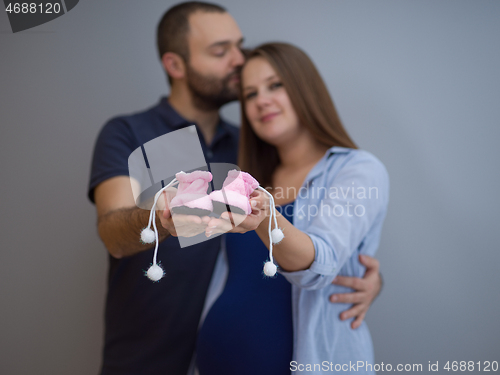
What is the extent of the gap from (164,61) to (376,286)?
3.88 ft

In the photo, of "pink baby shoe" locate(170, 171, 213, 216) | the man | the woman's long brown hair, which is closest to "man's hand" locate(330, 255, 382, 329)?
the man

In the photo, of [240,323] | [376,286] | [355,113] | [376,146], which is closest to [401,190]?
[376,146]

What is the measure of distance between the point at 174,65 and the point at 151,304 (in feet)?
3.10

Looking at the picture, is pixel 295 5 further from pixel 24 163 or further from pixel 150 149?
pixel 24 163

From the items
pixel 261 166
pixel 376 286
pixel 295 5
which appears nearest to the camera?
pixel 376 286

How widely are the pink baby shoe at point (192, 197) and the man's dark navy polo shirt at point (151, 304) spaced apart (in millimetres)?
580

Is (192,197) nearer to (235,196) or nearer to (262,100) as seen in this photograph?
(235,196)

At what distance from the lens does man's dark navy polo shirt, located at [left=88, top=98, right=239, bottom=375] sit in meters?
1.11

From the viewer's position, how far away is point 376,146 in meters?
1.51

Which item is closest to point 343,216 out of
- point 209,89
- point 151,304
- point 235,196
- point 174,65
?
point 235,196

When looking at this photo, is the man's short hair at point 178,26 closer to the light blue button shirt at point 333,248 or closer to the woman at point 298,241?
the woman at point 298,241

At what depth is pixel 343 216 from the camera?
2.71 ft

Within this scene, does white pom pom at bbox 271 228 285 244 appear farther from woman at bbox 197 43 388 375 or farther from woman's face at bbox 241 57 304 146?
woman's face at bbox 241 57 304 146

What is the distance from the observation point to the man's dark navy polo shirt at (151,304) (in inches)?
43.6
